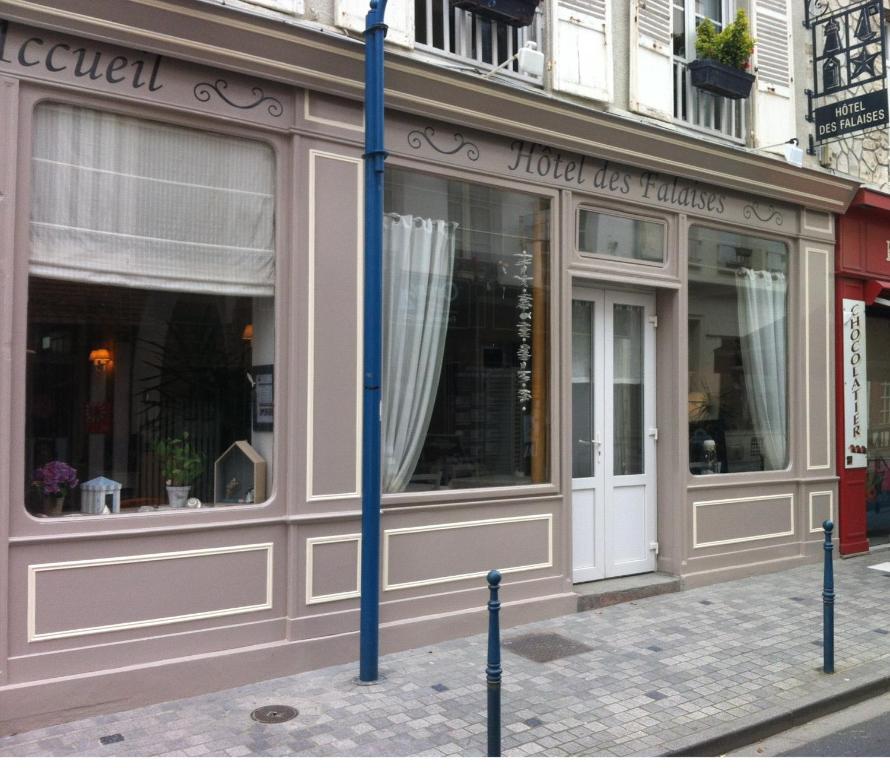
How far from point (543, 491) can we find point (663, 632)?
1479 millimetres

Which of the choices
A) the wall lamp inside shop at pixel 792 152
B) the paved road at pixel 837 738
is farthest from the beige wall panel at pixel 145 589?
the wall lamp inside shop at pixel 792 152

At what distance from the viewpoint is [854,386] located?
10289 mm

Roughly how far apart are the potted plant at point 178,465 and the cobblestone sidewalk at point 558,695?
132cm

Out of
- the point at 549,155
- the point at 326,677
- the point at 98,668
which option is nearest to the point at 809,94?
the point at 549,155

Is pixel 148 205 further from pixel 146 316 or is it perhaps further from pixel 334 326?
pixel 334 326

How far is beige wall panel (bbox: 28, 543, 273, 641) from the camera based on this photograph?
523 cm

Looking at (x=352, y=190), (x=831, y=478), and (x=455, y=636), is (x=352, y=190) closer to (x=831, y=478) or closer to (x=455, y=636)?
(x=455, y=636)

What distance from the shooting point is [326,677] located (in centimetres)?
597

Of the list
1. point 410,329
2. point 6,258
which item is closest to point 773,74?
point 410,329

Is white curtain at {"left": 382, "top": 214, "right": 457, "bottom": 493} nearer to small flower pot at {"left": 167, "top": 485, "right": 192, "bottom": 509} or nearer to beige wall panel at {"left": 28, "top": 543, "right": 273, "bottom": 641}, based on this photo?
beige wall panel at {"left": 28, "top": 543, "right": 273, "bottom": 641}

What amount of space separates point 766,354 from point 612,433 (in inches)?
97.9

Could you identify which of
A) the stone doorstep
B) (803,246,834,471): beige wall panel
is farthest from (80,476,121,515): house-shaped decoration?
(803,246,834,471): beige wall panel

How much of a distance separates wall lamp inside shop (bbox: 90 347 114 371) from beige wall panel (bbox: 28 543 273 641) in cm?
123

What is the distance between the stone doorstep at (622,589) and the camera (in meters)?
7.77
